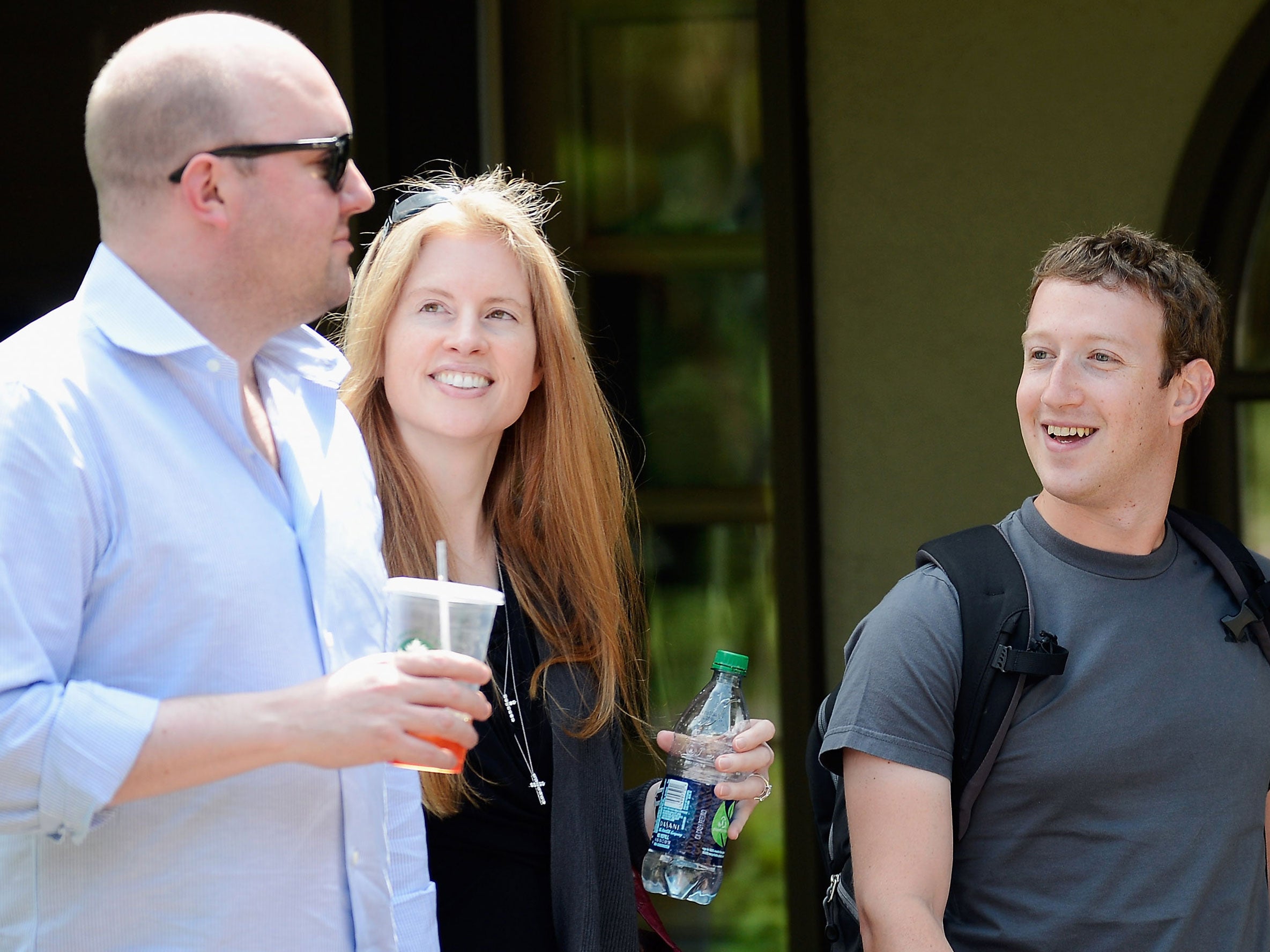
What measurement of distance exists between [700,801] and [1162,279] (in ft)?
3.62

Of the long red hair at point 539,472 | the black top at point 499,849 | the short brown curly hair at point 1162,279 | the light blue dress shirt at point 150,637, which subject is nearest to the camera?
the light blue dress shirt at point 150,637

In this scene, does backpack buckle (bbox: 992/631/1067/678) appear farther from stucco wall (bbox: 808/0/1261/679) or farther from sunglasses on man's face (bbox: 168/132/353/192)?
stucco wall (bbox: 808/0/1261/679)

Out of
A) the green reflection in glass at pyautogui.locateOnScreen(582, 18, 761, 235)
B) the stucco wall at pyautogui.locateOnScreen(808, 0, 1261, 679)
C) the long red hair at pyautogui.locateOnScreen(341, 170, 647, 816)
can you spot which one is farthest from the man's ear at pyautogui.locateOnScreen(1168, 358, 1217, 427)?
the green reflection in glass at pyautogui.locateOnScreen(582, 18, 761, 235)

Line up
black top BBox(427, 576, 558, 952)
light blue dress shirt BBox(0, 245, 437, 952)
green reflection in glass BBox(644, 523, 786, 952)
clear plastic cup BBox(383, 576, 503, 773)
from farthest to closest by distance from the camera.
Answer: green reflection in glass BBox(644, 523, 786, 952), black top BBox(427, 576, 558, 952), clear plastic cup BBox(383, 576, 503, 773), light blue dress shirt BBox(0, 245, 437, 952)

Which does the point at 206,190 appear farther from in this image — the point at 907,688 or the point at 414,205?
the point at 907,688

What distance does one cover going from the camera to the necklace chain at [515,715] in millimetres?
1969

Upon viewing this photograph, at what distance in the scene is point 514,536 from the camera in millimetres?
2160

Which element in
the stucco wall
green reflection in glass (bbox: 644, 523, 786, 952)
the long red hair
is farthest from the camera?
green reflection in glass (bbox: 644, 523, 786, 952)

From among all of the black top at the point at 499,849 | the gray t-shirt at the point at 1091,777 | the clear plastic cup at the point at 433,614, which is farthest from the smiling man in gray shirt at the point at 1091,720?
the clear plastic cup at the point at 433,614

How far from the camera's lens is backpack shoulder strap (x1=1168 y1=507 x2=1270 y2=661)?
84.1 inches

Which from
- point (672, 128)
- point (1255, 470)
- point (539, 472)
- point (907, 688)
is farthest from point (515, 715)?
point (1255, 470)

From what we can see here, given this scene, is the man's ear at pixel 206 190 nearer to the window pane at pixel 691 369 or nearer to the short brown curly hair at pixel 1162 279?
the short brown curly hair at pixel 1162 279

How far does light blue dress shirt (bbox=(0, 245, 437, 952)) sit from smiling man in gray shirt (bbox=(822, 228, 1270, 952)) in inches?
30.1

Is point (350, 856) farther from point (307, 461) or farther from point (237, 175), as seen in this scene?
point (237, 175)
